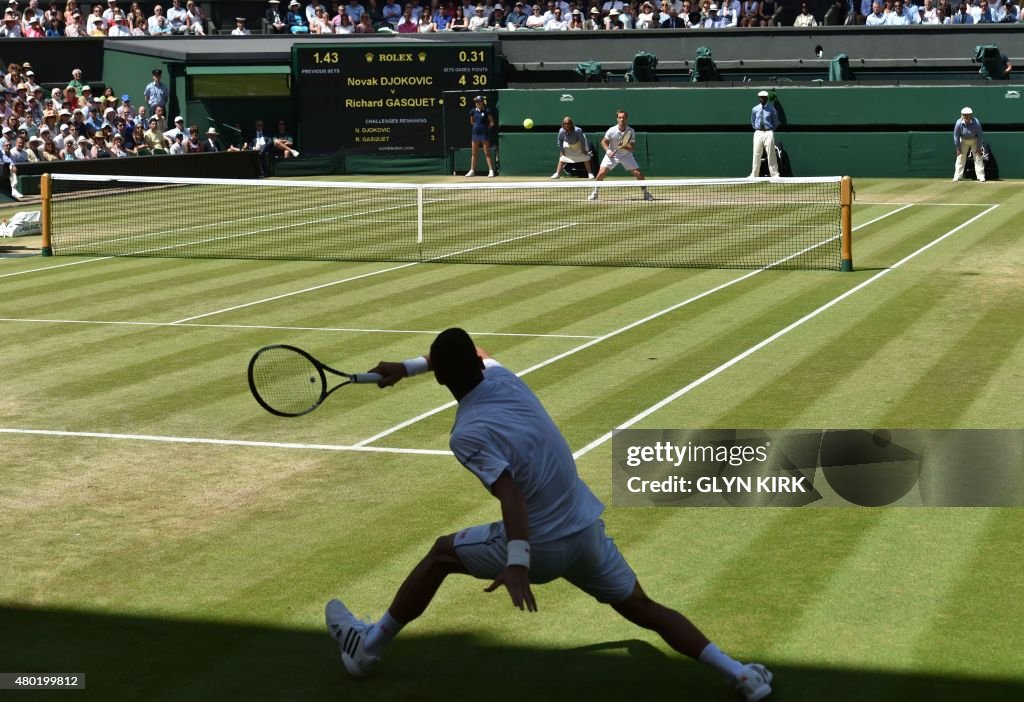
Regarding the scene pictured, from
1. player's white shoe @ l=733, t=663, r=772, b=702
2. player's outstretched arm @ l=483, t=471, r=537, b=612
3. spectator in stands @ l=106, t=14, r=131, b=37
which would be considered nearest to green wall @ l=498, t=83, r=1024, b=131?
spectator in stands @ l=106, t=14, r=131, b=37

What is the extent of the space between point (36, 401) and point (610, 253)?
11798 mm

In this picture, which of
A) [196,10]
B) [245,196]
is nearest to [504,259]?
[245,196]

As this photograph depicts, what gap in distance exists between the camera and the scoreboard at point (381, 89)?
42.0 metres

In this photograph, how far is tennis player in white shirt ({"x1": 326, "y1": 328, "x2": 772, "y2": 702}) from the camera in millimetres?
6234

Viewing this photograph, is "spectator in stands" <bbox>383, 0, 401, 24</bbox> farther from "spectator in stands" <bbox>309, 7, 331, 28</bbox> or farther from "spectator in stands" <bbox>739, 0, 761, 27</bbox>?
"spectator in stands" <bbox>739, 0, 761, 27</bbox>

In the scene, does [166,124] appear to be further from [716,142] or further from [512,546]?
[512,546]

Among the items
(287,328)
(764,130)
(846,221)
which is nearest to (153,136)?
(764,130)

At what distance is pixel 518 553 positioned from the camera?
6.06 m

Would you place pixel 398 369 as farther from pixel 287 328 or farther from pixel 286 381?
pixel 287 328

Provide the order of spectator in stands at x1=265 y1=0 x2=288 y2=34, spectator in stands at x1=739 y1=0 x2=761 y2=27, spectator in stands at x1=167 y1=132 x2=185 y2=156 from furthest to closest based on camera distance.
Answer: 1. spectator in stands at x1=265 y1=0 x2=288 y2=34
2. spectator in stands at x1=739 y1=0 x2=761 y2=27
3. spectator in stands at x1=167 y1=132 x2=185 y2=156

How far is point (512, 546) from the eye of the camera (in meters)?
6.09

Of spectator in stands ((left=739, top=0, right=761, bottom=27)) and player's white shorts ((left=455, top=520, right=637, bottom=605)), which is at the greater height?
spectator in stands ((left=739, top=0, right=761, bottom=27))

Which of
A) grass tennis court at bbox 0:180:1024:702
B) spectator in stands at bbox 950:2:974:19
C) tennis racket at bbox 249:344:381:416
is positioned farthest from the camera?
spectator in stands at bbox 950:2:974:19

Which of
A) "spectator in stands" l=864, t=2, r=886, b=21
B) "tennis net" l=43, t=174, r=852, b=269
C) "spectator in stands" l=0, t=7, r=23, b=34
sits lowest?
"tennis net" l=43, t=174, r=852, b=269
